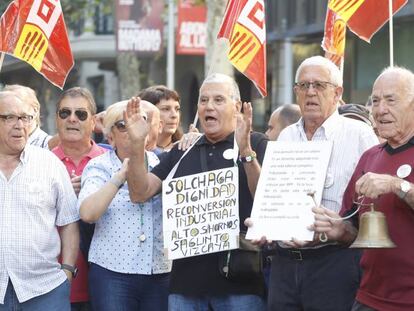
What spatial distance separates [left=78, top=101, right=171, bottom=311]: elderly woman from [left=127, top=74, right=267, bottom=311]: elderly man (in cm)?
27

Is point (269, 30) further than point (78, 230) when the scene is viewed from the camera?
Yes

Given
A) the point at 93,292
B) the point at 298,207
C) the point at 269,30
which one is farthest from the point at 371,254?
the point at 269,30

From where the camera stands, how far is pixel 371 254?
6055 millimetres

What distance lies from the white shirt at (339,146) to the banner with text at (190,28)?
20276mm

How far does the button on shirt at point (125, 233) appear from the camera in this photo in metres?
7.16

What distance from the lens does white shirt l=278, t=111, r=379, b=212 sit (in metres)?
6.51

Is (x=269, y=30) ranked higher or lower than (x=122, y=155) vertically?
higher

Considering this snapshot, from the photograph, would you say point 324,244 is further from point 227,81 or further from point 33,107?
point 33,107

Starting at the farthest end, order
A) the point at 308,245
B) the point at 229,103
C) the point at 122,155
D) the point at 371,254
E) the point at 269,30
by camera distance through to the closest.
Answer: the point at 269,30, the point at 122,155, the point at 229,103, the point at 308,245, the point at 371,254

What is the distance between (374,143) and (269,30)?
21335 mm

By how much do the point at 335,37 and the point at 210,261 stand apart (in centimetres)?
272

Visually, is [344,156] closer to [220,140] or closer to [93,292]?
[220,140]

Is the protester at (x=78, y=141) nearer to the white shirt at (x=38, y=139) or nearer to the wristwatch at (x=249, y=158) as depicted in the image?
the white shirt at (x=38, y=139)

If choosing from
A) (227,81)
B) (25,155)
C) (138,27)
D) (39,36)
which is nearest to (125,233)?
(25,155)
